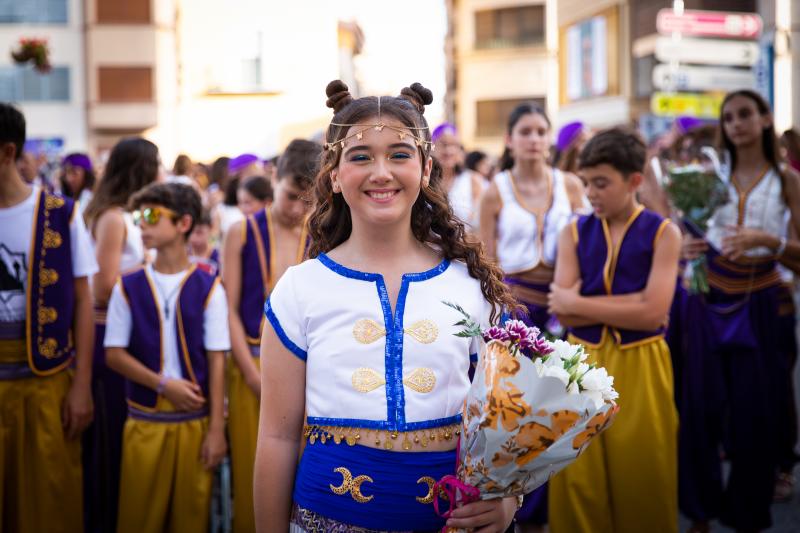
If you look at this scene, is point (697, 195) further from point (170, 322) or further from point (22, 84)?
point (22, 84)

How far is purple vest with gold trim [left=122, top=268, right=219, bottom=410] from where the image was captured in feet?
15.3

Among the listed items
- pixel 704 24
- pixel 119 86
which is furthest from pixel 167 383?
pixel 119 86

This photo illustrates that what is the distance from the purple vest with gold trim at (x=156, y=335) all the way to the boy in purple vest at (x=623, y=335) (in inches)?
72.3

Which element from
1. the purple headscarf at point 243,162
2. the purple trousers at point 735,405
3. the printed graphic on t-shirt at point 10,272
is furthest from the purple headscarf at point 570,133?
the printed graphic on t-shirt at point 10,272

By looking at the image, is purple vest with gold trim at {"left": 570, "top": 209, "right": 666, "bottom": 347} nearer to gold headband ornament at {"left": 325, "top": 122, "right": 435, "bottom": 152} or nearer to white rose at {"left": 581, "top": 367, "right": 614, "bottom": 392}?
gold headband ornament at {"left": 325, "top": 122, "right": 435, "bottom": 152}

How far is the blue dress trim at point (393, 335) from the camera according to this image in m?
2.77

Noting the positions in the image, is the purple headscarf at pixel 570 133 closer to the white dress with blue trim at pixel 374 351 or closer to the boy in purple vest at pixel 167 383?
the boy in purple vest at pixel 167 383

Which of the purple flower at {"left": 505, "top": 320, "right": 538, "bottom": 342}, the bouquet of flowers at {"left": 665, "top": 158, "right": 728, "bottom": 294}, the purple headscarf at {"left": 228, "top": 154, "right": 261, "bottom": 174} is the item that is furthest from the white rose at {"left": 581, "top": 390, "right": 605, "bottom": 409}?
the purple headscarf at {"left": 228, "top": 154, "right": 261, "bottom": 174}

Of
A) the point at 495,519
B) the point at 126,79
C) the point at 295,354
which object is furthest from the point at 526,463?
the point at 126,79

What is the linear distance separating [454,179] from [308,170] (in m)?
6.11

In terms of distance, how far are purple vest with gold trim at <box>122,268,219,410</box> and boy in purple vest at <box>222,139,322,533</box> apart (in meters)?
0.25

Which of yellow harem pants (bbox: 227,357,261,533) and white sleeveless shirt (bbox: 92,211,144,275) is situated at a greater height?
white sleeveless shirt (bbox: 92,211,144,275)

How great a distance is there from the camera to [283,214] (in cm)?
495

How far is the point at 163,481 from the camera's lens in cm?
454
